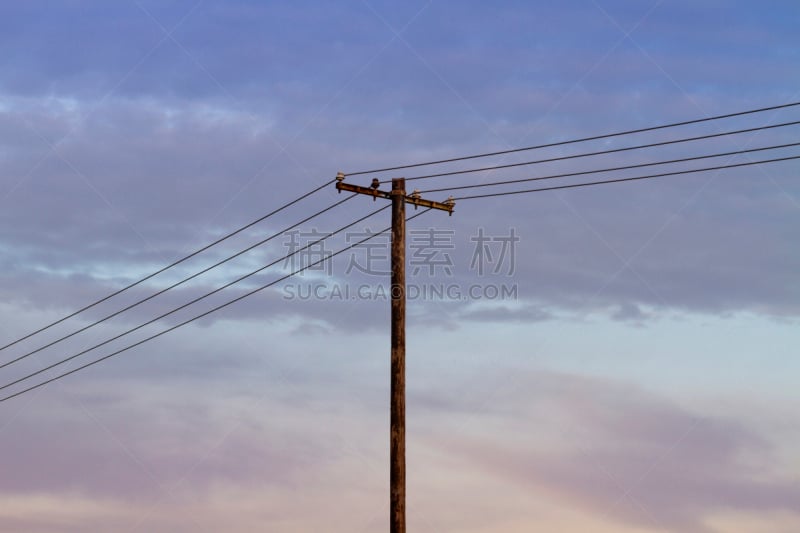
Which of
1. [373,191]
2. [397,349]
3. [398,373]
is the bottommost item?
[398,373]

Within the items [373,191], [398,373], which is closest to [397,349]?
[398,373]

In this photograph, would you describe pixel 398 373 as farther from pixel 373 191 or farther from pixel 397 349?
pixel 373 191

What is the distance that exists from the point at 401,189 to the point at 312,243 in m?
5.87

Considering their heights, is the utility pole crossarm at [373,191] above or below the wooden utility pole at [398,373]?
above

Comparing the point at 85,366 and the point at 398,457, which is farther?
the point at 85,366

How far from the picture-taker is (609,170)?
23.5 metres

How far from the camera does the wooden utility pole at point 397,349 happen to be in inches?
750

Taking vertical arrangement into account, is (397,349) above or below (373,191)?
below

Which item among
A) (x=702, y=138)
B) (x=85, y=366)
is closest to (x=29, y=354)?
(x=85, y=366)

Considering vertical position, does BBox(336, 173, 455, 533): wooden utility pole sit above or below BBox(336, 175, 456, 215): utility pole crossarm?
below

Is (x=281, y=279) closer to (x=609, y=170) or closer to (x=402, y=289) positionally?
(x=402, y=289)

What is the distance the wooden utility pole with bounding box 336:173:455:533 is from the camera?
1905 centimetres

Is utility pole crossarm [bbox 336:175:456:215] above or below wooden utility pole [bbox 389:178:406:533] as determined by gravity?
above

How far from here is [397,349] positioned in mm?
19703
